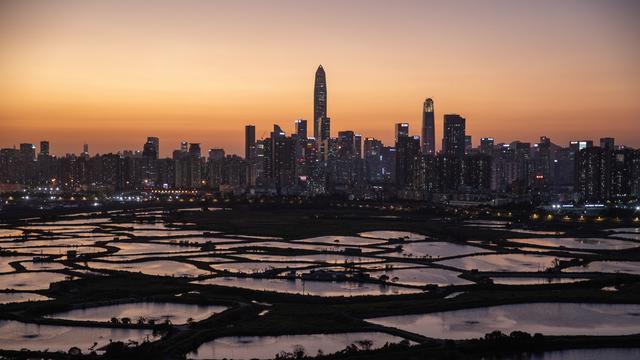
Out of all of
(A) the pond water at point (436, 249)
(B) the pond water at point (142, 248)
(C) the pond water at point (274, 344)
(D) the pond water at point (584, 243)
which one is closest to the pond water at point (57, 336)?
(C) the pond water at point (274, 344)

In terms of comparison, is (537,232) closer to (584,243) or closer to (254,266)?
(584,243)

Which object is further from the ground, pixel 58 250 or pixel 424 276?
pixel 58 250

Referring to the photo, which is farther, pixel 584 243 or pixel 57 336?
pixel 584 243

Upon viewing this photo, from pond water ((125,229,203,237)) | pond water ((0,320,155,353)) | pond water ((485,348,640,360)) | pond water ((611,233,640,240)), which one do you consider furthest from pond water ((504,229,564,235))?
pond water ((0,320,155,353))

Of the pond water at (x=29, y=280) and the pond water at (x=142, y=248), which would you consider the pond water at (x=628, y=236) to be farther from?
the pond water at (x=29, y=280)

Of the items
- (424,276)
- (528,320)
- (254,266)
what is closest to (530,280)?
(424,276)
